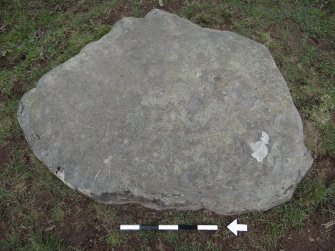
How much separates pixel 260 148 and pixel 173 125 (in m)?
0.69

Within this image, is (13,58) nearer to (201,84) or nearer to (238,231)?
(201,84)

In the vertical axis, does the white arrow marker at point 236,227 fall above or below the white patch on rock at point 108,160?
below

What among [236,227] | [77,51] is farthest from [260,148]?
[77,51]

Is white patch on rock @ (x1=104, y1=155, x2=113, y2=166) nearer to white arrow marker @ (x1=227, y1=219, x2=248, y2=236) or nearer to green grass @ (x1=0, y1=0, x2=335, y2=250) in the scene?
green grass @ (x1=0, y1=0, x2=335, y2=250)

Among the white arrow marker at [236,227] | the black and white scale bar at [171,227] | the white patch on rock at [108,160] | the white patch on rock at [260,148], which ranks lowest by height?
the black and white scale bar at [171,227]

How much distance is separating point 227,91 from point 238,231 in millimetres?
1120

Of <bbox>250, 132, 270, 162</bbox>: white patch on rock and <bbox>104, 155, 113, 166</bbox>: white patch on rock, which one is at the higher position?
<bbox>250, 132, 270, 162</bbox>: white patch on rock

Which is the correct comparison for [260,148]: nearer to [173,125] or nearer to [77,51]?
[173,125]

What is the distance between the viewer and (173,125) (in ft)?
10.8

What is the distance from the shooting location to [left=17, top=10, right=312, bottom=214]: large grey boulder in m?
3.16

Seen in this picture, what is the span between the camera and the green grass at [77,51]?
10.9ft

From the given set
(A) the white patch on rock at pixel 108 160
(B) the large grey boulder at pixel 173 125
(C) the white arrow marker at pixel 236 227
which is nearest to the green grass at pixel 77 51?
(C) the white arrow marker at pixel 236 227

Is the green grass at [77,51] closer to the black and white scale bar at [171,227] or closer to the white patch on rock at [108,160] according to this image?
the black and white scale bar at [171,227]

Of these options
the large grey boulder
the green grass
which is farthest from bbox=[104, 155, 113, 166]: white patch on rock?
the green grass
